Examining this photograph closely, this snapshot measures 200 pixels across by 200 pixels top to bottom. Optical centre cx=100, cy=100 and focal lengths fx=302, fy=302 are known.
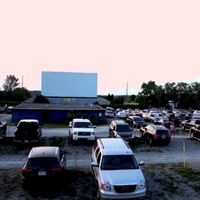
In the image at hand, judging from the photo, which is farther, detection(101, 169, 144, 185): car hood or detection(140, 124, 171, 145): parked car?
detection(140, 124, 171, 145): parked car

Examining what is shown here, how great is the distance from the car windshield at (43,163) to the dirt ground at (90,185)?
0.67 metres

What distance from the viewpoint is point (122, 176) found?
10.1m

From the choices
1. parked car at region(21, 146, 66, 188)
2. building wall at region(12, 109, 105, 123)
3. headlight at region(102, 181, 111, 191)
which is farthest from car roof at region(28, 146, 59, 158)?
building wall at region(12, 109, 105, 123)

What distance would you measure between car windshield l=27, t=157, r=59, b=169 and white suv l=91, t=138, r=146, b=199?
158 centimetres

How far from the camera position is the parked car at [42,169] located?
11.0 meters

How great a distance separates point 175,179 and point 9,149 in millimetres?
11804

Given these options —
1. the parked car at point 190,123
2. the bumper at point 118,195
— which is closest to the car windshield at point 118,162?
the bumper at point 118,195

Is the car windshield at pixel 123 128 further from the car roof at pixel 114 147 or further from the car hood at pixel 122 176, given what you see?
the car hood at pixel 122 176

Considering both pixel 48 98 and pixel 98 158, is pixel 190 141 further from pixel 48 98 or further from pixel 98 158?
pixel 48 98

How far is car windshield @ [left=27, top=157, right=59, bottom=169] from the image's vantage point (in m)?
11.1

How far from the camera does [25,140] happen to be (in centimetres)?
2092

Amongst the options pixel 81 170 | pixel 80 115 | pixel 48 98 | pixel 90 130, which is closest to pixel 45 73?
pixel 48 98

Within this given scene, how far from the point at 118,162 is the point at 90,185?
1.86m

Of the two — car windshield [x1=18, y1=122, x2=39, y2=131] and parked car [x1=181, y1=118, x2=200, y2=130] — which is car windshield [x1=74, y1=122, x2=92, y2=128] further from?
parked car [x1=181, y1=118, x2=200, y2=130]
